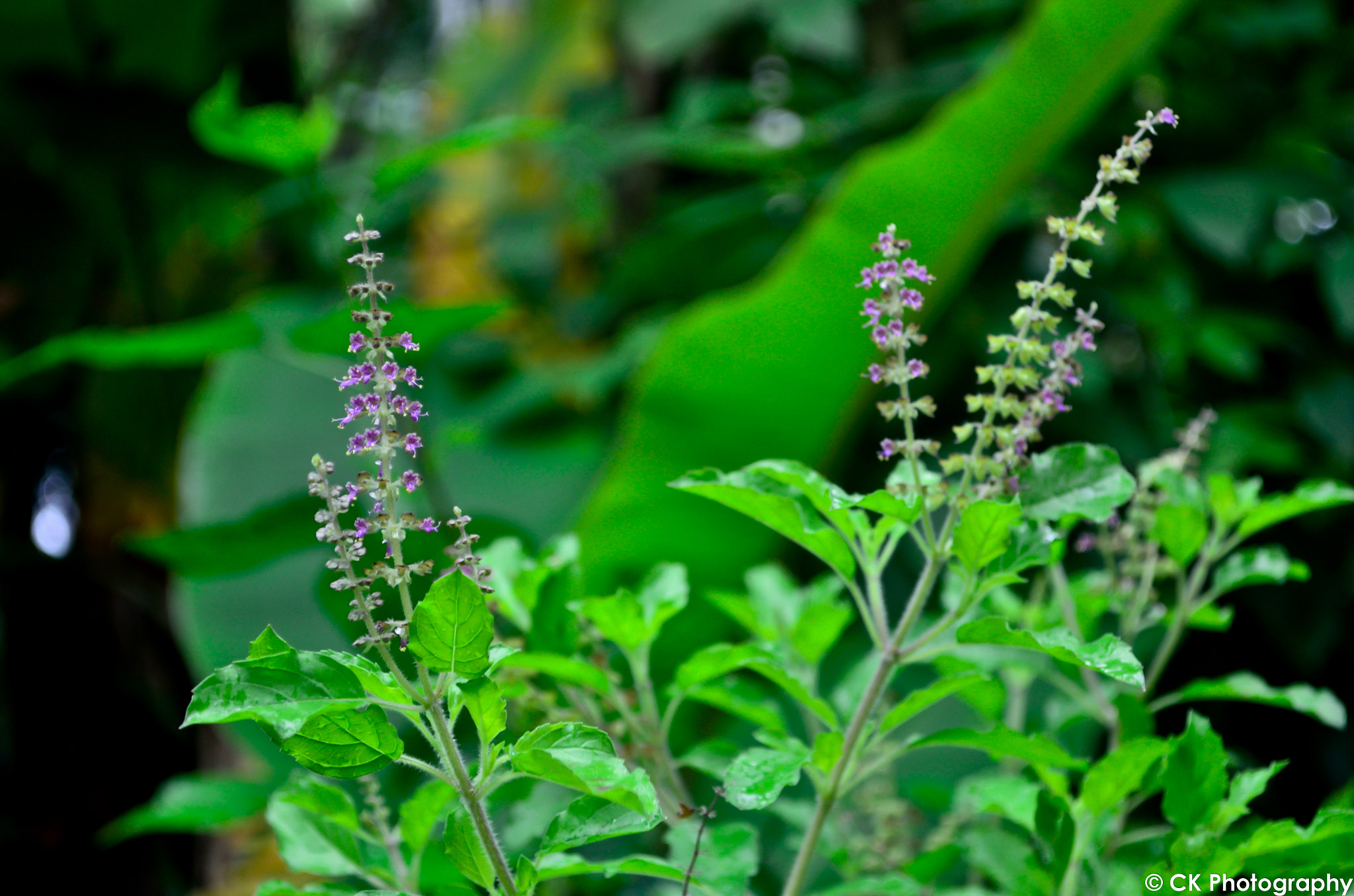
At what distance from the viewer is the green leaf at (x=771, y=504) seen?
339mm

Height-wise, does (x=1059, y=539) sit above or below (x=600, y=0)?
below

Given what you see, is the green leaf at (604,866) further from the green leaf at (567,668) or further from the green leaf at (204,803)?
the green leaf at (204,803)

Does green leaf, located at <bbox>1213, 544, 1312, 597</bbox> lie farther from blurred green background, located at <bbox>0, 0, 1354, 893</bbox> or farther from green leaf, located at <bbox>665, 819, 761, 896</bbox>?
blurred green background, located at <bbox>0, 0, 1354, 893</bbox>

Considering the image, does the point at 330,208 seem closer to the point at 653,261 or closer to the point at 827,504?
the point at 653,261

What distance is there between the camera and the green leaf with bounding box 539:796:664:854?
0.29 m

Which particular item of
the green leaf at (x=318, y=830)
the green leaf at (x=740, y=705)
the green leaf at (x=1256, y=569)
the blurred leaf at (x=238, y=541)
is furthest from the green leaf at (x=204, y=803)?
the green leaf at (x=1256, y=569)

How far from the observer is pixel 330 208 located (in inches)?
44.4

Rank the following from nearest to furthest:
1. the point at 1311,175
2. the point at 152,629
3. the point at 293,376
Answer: the point at 1311,175, the point at 293,376, the point at 152,629

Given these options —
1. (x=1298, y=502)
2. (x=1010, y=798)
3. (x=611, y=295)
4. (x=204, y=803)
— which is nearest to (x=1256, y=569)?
(x=1298, y=502)

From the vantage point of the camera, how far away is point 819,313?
0.83 meters

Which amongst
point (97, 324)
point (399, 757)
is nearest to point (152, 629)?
point (97, 324)

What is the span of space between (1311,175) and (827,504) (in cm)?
103

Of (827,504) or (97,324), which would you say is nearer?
(827,504)

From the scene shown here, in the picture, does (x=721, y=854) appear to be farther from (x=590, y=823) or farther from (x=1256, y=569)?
(x=1256, y=569)
